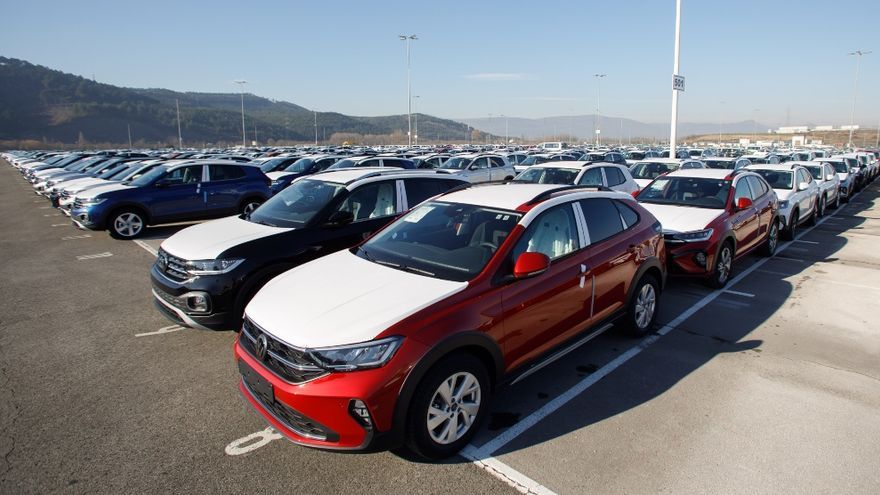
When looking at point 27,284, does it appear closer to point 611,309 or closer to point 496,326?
point 496,326

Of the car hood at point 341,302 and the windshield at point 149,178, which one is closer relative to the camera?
the car hood at point 341,302

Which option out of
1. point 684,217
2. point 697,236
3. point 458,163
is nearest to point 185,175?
point 458,163

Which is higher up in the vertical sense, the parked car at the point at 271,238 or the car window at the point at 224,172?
the car window at the point at 224,172

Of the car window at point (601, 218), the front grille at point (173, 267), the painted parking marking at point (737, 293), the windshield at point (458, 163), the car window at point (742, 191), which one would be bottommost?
the painted parking marking at point (737, 293)

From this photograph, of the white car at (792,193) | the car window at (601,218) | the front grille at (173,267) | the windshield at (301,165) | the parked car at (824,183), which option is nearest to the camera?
the car window at (601,218)

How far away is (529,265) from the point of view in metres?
3.54

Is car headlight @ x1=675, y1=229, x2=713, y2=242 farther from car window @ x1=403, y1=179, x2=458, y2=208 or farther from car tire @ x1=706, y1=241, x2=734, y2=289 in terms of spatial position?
car window @ x1=403, y1=179, x2=458, y2=208

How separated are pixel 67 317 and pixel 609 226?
6354 millimetres

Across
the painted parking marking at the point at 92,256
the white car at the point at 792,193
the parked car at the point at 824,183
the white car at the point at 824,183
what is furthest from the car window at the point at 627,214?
the white car at the point at 824,183

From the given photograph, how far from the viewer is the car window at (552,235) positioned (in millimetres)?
3961

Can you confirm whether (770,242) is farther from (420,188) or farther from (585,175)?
(420,188)

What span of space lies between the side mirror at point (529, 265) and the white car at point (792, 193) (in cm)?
921

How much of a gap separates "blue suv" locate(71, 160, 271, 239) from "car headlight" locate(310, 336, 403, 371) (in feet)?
31.7

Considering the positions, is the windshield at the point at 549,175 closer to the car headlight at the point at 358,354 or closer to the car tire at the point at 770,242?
the car tire at the point at 770,242
